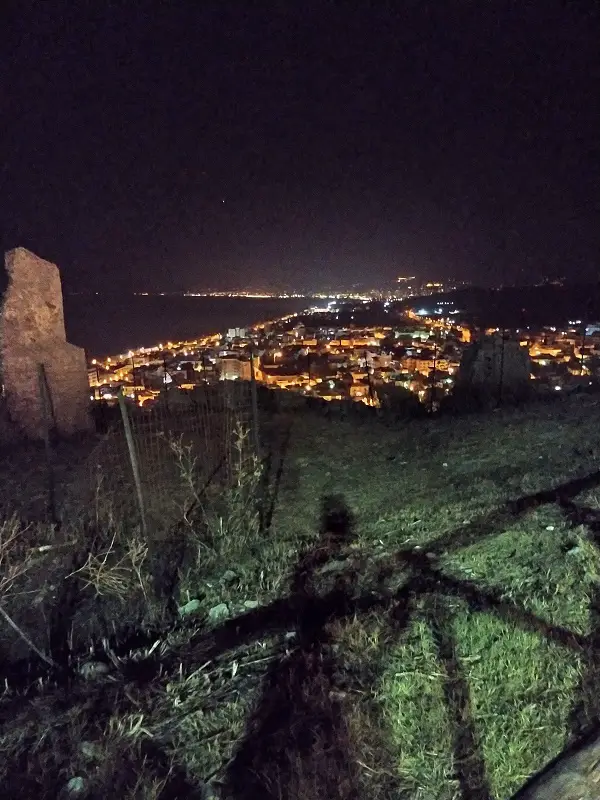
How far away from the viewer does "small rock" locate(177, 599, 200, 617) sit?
4836 mm

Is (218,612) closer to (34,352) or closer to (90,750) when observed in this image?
(90,750)

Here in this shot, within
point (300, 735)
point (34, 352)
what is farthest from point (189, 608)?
point (34, 352)

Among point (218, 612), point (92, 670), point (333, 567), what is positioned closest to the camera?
point (92, 670)

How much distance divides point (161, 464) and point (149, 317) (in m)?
34.5

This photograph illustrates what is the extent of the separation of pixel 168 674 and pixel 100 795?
999mm

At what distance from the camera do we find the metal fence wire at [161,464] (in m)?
6.08

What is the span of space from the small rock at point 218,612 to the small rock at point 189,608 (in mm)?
144

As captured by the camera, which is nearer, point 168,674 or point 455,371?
point 168,674

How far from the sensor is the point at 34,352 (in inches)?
387

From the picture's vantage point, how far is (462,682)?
3727 mm

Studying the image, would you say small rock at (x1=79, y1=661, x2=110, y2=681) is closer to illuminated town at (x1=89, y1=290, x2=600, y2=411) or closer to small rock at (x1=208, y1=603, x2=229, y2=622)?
small rock at (x1=208, y1=603, x2=229, y2=622)

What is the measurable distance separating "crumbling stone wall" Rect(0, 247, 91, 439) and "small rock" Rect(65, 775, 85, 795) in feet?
24.4

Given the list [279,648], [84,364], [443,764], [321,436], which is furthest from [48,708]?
[84,364]

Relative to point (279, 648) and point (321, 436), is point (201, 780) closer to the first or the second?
point (279, 648)
